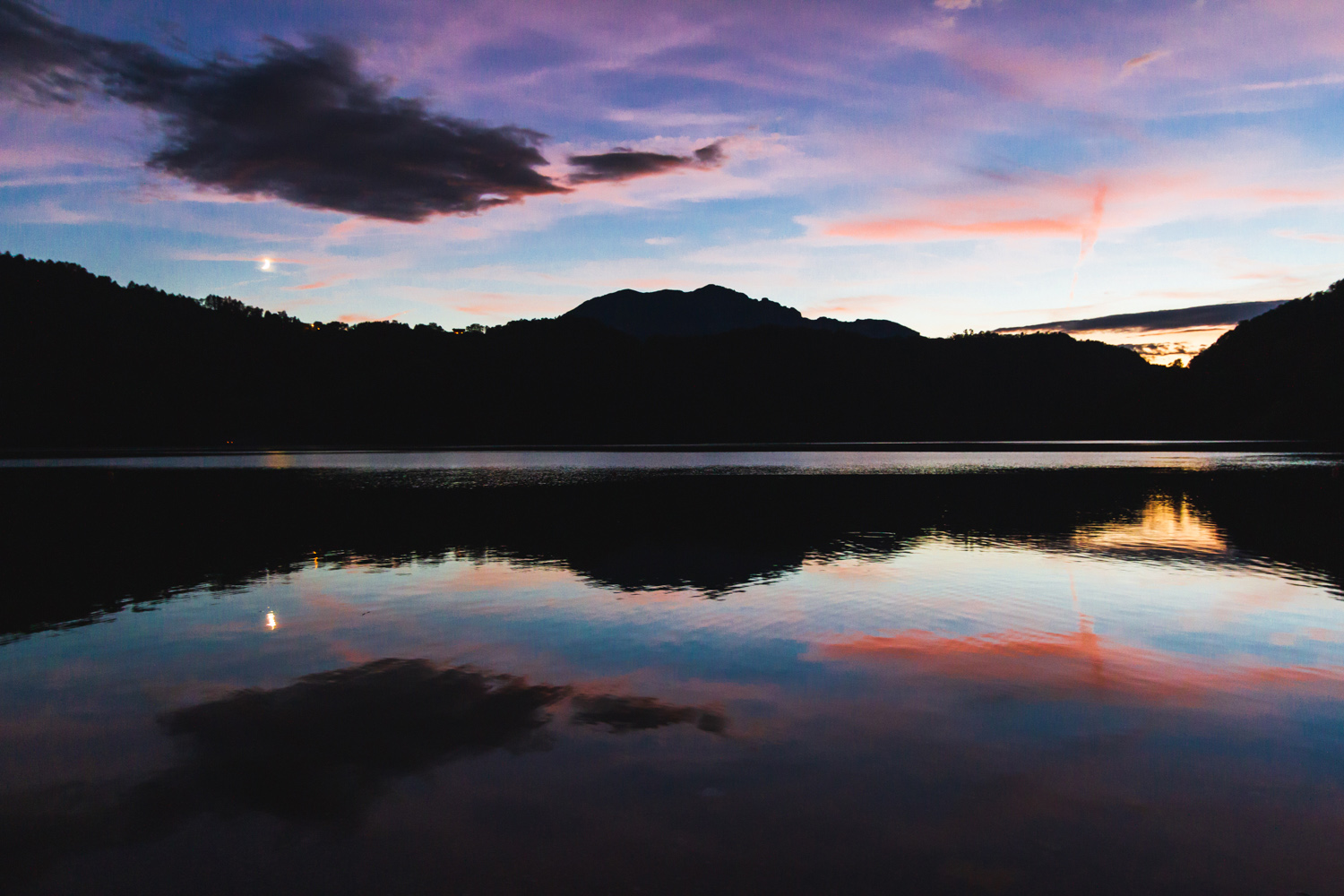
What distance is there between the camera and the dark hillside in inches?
6590

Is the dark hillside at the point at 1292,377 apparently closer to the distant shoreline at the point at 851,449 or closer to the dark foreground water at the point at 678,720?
the distant shoreline at the point at 851,449

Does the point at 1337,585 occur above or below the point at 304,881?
below

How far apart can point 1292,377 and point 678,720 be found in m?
216

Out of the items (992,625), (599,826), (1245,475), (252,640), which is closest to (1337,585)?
(992,625)

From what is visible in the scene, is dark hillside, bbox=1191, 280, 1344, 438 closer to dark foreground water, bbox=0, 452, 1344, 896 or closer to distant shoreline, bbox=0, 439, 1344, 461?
distant shoreline, bbox=0, 439, 1344, 461

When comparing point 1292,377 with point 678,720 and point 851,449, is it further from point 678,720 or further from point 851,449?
point 678,720

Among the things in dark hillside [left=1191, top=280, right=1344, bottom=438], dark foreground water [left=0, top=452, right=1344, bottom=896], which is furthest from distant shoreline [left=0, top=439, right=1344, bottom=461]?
dark foreground water [left=0, top=452, right=1344, bottom=896]

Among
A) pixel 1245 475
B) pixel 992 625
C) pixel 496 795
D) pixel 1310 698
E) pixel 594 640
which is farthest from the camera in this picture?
pixel 1245 475

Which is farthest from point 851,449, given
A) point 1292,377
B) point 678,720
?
point 678,720

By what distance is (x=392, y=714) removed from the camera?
442 inches

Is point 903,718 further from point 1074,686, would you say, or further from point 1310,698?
point 1310,698

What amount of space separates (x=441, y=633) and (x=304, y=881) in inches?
370

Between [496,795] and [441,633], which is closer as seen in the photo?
[496,795]

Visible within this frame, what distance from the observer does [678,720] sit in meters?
10.8
